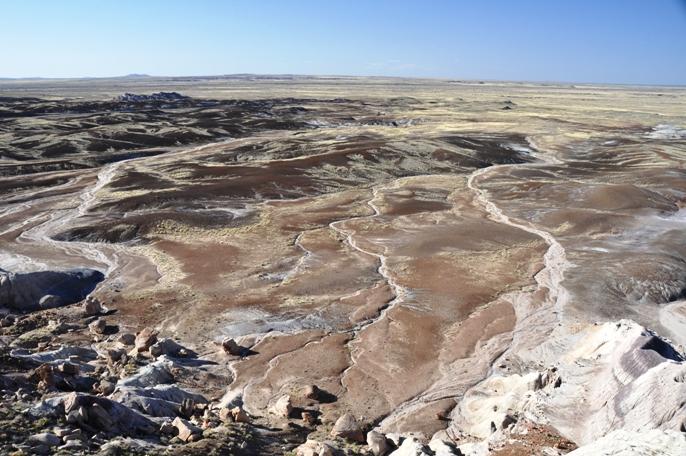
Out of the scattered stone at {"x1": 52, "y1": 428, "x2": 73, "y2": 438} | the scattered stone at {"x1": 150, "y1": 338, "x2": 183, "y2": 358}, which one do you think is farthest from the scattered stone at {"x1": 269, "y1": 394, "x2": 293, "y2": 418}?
the scattered stone at {"x1": 52, "y1": 428, "x2": 73, "y2": 438}

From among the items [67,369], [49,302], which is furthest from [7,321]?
[67,369]

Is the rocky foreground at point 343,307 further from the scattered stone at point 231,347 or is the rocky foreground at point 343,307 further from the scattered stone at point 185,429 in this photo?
the scattered stone at point 231,347

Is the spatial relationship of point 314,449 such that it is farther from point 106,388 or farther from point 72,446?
point 106,388

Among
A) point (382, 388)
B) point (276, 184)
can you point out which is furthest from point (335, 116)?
point (382, 388)

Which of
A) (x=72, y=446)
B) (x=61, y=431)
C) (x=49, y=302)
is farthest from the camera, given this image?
(x=49, y=302)

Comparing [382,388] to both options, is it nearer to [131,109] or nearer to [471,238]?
[471,238]

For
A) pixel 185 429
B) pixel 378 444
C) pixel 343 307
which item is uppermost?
pixel 185 429

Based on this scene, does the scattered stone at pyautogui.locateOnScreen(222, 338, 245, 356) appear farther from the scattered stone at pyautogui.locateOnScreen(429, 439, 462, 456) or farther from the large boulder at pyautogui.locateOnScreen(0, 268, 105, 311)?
the scattered stone at pyautogui.locateOnScreen(429, 439, 462, 456)
